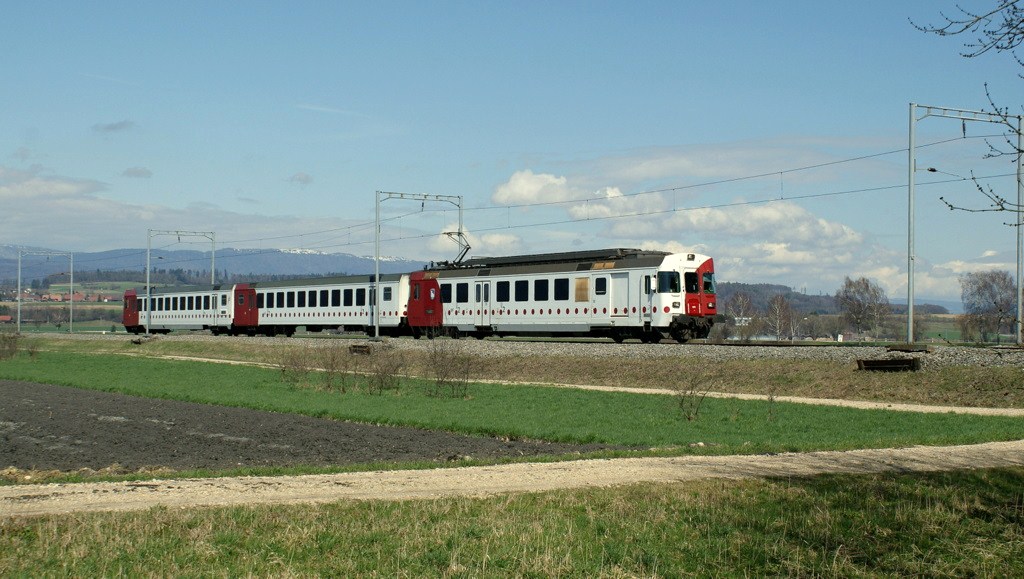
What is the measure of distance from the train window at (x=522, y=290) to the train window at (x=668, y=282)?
712 cm

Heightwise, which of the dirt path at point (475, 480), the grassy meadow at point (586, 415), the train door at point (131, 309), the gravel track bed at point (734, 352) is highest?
the train door at point (131, 309)

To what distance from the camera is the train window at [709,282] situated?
4119 cm

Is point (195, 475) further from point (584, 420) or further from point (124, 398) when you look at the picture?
point (124, 398)

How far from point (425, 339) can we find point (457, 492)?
124 ft

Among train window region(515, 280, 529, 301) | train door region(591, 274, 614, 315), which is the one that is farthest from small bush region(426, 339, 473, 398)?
train window region(515, 280, 529, 301)

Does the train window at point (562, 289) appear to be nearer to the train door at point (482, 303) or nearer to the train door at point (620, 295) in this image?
the train door at point (620, 295)

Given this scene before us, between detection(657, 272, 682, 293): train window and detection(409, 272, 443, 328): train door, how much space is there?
1414 centimetres

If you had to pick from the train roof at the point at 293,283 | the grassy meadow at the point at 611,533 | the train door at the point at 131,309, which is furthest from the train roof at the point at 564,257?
the train door at the point at 131,309

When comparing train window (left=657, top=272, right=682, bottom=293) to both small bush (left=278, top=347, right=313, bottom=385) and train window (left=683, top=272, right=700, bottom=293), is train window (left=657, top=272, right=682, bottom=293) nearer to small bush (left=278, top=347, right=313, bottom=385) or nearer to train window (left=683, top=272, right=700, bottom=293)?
train window (left=683, top=272, right=700, bottom=293)

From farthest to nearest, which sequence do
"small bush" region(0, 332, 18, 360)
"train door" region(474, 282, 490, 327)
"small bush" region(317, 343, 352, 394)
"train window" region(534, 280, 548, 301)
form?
"small bush" region(0, 332, 18, 360)
"train door" region(474, 282, 490, 327)
"train window" region(534, 280, 548, 301)
"small bush" region(317, 343, 352, 394)

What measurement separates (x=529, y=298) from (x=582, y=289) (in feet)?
10.6

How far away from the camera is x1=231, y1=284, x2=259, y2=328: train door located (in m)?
68.7

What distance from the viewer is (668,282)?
39.5 m

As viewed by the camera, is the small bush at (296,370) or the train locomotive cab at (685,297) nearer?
the small bush at (296,370)
